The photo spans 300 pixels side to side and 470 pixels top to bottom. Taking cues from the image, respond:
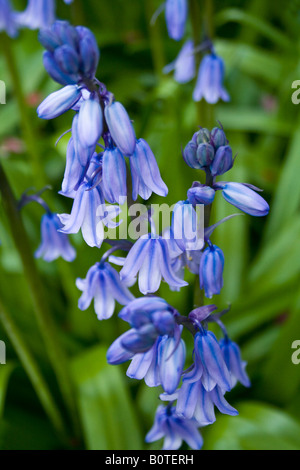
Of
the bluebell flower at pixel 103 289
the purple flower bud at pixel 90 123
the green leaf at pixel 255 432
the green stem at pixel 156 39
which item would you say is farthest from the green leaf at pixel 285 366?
the green stem at pixel 156 39

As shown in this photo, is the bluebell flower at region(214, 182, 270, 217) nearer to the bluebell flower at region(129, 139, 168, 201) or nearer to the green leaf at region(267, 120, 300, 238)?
the bluebell flower at region(129, 139, 168, 201)

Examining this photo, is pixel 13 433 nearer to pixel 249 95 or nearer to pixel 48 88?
pixel 48 88

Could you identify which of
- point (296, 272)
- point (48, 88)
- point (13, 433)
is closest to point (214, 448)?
point (13, 433)

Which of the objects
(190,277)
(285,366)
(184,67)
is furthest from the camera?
(184,67)

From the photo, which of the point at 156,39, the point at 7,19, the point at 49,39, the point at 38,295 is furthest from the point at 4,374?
the point at 156,39

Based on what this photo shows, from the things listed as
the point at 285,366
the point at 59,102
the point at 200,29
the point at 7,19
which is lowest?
the point at 285,366

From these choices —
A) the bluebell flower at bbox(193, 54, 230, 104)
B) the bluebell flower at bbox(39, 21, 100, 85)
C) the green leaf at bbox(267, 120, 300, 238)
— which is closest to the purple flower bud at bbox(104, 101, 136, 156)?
the bluebell flower at bbox(39, 21, 100, 85)

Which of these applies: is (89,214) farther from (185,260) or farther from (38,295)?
(38,295)
